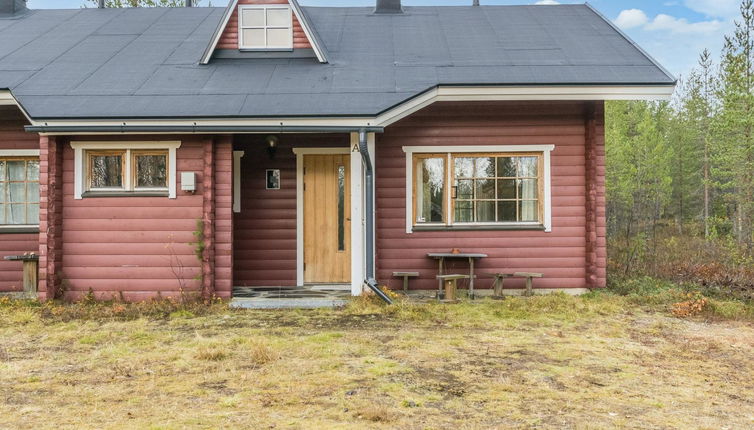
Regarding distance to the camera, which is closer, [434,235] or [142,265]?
[142,265]

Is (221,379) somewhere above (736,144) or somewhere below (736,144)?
below

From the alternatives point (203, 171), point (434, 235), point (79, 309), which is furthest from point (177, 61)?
point (434, 235)

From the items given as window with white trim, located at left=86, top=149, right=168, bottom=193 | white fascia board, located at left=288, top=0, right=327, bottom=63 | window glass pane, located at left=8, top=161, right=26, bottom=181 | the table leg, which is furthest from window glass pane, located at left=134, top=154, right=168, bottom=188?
→ the table leg

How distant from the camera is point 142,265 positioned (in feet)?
25.9

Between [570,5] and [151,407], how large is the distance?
11050 mm

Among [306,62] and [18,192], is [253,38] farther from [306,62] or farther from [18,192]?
[18,192]

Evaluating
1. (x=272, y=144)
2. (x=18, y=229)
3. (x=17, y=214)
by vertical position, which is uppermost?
(x=272, y=144)

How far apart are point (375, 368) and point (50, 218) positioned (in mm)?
5582

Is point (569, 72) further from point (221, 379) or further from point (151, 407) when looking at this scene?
point (151, 407)

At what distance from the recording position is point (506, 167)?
9.00 meters

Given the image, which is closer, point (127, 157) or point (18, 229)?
point (127, 157)

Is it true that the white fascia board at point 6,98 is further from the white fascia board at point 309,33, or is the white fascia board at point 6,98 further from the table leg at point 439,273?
the table leg at point 439,273

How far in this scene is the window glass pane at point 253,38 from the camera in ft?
31.6

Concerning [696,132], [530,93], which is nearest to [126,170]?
[530,93]
